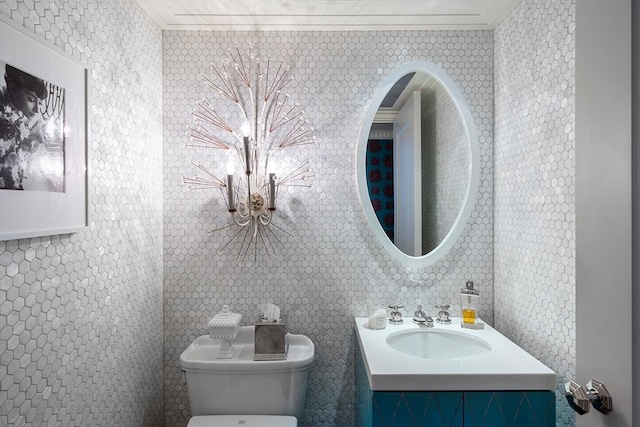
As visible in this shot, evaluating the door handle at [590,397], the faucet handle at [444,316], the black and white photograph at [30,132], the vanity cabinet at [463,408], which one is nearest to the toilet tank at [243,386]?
the vanity cabinet at [463,408]

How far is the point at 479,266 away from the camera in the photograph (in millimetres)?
1894

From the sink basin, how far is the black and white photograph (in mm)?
1343

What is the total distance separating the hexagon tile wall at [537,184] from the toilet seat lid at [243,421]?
37.9 inches

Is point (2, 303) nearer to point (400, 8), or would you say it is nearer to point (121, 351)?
point (121, 351)

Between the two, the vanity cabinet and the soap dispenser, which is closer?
the vanity cabinet

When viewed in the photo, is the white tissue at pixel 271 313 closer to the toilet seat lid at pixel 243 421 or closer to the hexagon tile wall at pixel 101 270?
the toilet seat lid at pixel 243 421

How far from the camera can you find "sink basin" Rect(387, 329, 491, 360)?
1.69 m

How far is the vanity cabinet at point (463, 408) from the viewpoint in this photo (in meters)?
1.27

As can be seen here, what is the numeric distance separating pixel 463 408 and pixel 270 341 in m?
0.78

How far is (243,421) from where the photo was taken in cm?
153

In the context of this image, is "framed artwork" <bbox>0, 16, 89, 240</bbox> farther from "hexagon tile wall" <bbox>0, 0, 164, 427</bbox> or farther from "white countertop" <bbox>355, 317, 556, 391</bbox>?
"white countertop" <bbox>355, 317, 556, 391</bbox>

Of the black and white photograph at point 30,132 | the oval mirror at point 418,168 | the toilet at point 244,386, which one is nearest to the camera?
the black and white photograph at point 30,132

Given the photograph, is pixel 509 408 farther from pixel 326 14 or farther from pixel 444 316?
pixel 326 14

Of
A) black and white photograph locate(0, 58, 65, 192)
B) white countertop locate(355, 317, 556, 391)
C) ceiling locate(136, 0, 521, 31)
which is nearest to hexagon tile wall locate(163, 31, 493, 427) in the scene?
ceiling locate(136, 0, 521, 31)
